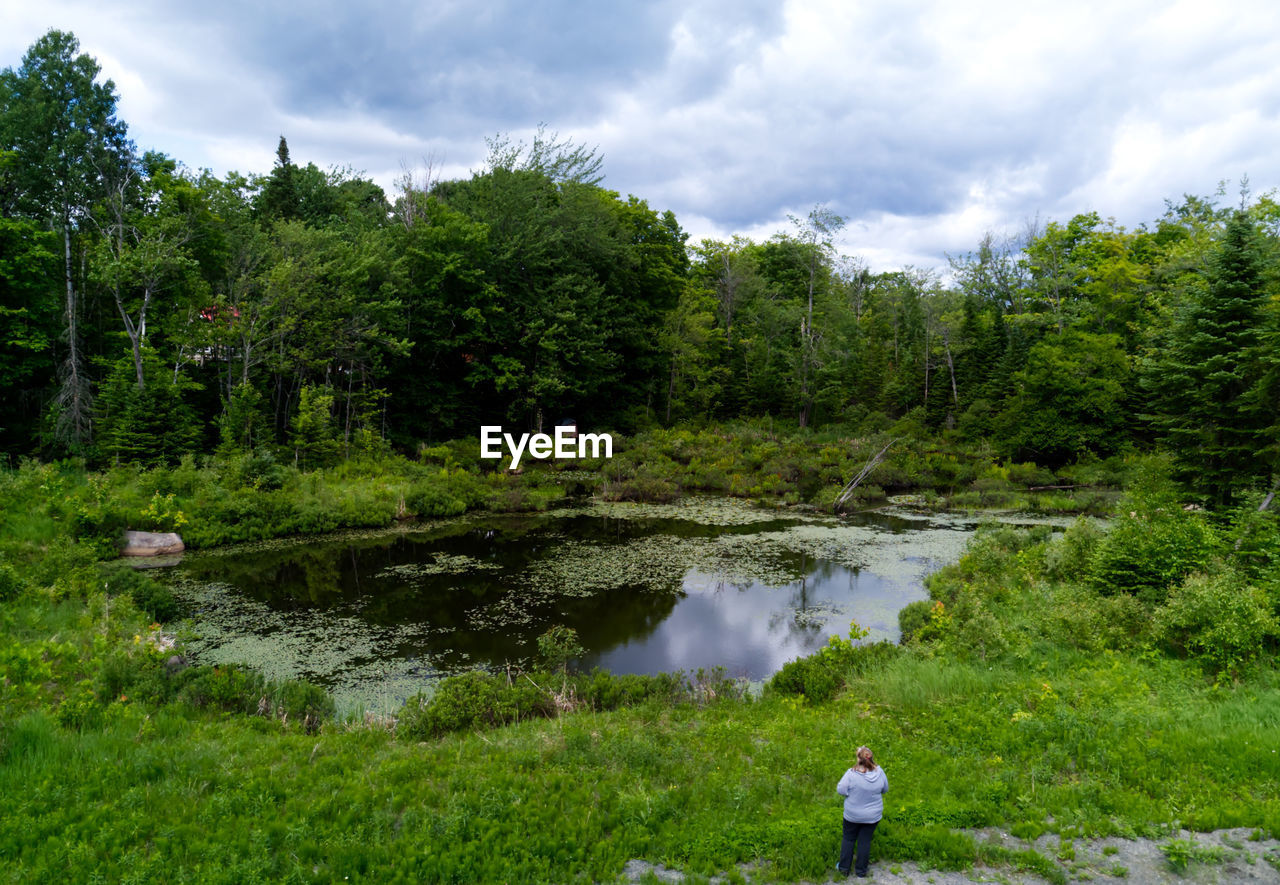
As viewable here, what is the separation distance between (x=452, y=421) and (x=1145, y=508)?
29401mm

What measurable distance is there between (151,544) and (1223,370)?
2713 cm

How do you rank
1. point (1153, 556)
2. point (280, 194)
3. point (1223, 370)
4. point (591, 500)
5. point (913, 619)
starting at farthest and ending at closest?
point (280, 194)
point (591, 500)
point (1223, 370)
point (913, 619)
point (1153, 556)

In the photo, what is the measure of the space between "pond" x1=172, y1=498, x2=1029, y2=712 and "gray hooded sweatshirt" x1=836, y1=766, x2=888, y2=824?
21.9 feet

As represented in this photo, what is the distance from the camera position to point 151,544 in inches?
699

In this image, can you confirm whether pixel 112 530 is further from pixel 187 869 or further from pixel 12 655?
pixel 187 869

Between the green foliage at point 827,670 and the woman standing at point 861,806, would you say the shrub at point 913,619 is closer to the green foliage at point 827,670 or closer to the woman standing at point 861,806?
the green foliage at point 827,670

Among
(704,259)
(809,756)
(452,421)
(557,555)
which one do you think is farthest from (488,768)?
(704,259)

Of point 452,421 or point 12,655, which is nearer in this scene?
point 12,655

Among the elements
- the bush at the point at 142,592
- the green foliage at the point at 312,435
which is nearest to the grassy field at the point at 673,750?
the bush at the point at 142,592

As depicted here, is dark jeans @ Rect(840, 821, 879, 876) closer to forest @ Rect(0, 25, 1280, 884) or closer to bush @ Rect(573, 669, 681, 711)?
forest @ Rect(0, 25, 1280, 884)

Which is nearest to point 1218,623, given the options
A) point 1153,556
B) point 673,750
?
point 1153,556

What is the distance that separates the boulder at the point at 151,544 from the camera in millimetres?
17531

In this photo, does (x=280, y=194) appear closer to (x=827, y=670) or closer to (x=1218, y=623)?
(x=827, y=670)

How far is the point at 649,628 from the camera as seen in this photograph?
14.6 m
